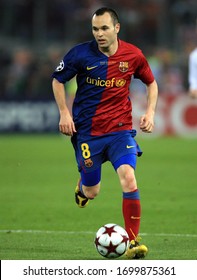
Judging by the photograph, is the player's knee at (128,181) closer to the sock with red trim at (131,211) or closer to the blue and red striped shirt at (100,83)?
the sock with red trim at (131,211)

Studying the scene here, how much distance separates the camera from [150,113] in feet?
30.0

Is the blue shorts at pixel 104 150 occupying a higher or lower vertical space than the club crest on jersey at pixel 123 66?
lower

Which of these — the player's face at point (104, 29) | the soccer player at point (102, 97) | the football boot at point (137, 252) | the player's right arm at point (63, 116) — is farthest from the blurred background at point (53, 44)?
the football boot at point (137, 252)

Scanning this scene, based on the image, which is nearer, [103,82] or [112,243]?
[112,243]

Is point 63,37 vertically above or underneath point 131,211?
underneath

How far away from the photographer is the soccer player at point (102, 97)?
9047 mm

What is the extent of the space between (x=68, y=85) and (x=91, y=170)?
753 inches

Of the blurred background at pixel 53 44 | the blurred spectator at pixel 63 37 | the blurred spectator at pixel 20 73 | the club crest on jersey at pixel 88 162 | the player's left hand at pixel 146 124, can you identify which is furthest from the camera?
the blurred spectator at pixel 20 73

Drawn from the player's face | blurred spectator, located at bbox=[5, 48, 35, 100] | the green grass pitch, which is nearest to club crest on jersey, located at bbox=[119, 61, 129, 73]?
the player's face

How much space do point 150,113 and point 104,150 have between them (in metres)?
0.59

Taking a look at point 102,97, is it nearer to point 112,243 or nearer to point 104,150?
point 104,150

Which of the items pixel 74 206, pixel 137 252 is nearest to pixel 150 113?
pixel 137 252

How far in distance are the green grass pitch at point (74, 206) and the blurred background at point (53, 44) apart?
4151mm
